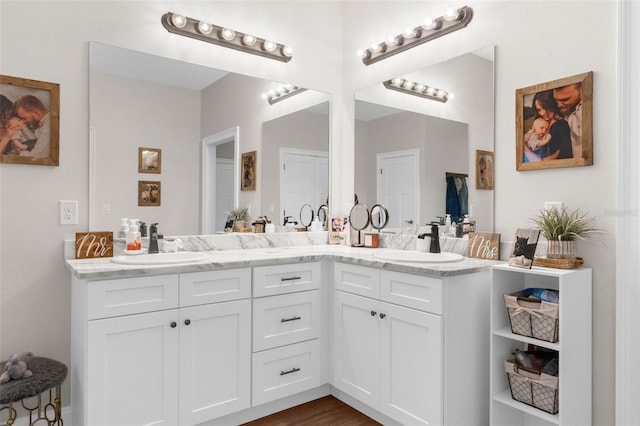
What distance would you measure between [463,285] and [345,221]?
1.37 m

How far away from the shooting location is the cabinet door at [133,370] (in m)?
1.78

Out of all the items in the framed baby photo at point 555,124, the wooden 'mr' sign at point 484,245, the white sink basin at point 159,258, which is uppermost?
the framed baby photo at point 555,124

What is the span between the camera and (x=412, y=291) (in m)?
2.02

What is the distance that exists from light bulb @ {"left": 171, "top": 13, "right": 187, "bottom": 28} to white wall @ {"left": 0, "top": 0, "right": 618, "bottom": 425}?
0.08 m

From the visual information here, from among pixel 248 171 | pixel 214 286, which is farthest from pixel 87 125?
pixel 214 286

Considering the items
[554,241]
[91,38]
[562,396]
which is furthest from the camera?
[91,38]

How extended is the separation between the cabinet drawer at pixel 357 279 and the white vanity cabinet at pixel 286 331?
5.0 inches

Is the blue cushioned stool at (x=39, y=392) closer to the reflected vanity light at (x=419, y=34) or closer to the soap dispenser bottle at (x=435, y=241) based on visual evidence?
the soap dispenser bottle at (x=435, y=241)

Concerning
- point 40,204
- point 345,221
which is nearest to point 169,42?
point 40,204

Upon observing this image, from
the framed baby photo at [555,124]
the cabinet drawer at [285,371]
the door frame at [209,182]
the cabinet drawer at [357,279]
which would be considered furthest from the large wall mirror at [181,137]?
the framed baby photo at [555,124]

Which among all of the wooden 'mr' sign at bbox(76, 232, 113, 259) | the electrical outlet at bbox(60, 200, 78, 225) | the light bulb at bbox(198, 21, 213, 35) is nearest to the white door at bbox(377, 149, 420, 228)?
the light bulb at bbox(198, 21, 213, 35)

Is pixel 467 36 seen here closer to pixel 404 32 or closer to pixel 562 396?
pixel 404 32

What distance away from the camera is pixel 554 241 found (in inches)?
73.0

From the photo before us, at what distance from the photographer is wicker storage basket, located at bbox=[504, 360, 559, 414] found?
5.80 ft
